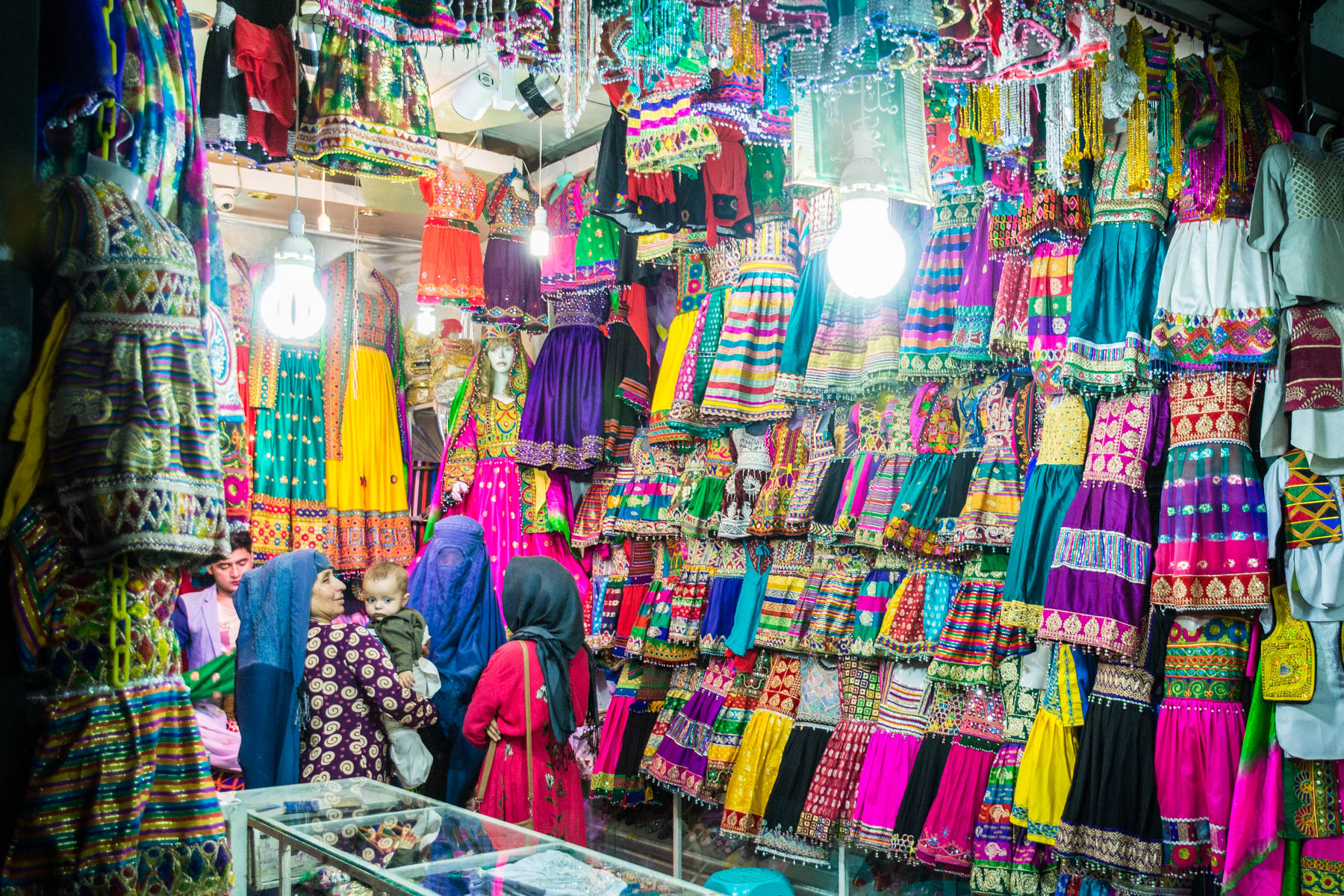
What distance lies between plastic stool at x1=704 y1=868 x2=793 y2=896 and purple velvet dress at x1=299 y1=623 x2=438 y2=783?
1461mm

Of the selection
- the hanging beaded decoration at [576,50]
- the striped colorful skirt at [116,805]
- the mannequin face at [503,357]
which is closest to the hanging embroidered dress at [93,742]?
the striped colorful skirt at [116,805]

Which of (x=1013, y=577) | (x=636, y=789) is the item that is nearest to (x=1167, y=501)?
(x=1013, y=577)

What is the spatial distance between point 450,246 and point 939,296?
287 cm

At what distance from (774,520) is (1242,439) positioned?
2.09m

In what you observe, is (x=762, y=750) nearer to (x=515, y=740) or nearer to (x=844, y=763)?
(x=844, y=763)

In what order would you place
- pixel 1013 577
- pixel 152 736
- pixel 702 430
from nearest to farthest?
pixel 152 736 < pixel 1013 577 < pixel 702 430

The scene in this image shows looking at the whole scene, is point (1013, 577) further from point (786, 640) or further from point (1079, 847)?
point (786, 640)

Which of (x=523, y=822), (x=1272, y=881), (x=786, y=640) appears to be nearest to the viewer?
(x=1272, y=881)

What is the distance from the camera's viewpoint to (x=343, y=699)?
407cm

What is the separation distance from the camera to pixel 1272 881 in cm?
342

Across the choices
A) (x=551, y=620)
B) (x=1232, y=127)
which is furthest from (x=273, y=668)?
(x=1232, y=127)

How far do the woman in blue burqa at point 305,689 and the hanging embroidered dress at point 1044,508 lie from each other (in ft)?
7.31

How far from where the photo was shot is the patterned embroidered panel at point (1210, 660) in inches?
142

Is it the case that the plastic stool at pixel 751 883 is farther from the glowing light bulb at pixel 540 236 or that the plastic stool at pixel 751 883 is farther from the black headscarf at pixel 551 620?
the glowing light bulb at pixel 540 236
